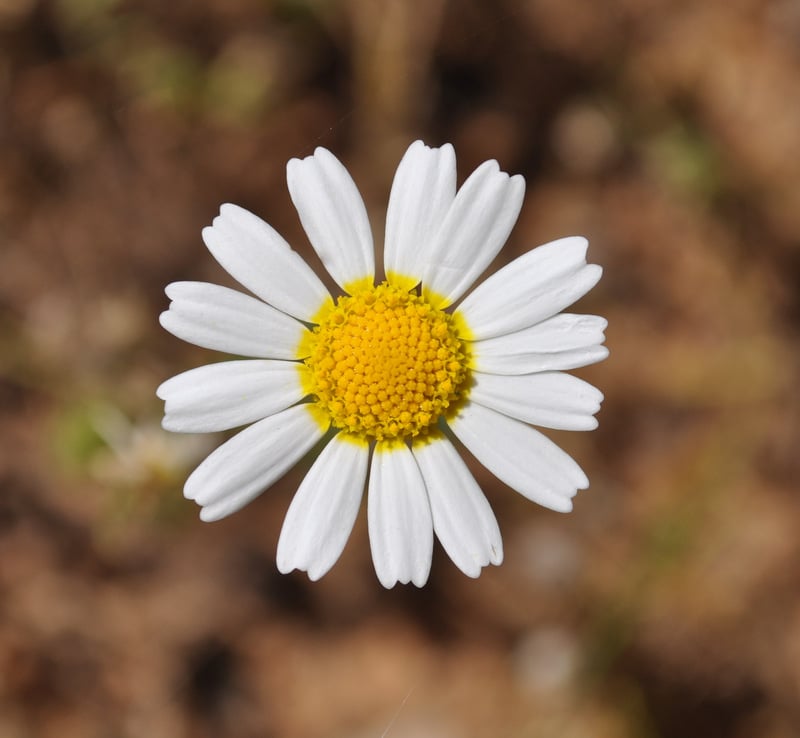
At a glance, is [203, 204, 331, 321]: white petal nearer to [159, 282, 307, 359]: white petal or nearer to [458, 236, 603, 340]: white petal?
[159, 282, 307, 359]: white petal

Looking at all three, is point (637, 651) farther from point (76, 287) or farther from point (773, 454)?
point (76, 287)

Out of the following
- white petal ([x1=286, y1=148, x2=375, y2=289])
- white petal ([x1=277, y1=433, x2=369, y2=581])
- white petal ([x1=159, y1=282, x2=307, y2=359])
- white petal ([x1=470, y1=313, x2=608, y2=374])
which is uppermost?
white petal ([x1=286, y1=148, x2=375, y2=289])

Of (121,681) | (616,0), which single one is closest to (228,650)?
(121,681)

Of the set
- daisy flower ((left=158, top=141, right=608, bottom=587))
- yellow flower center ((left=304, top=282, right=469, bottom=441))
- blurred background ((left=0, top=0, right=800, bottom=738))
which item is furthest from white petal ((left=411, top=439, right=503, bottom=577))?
blurred background ((left=0, top=0, right=800, bottom=738))

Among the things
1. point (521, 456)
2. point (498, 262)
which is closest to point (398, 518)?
point (521, 456)

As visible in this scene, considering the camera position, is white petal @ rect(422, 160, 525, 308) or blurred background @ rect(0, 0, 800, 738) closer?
white petal @ rect(422, 160, 525, 308)

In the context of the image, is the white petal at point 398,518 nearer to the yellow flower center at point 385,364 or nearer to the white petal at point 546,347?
the yellow flower center at point 385,364
